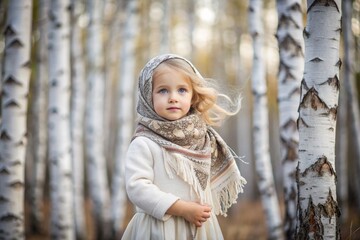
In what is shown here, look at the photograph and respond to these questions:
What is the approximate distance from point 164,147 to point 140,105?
1.15 feet

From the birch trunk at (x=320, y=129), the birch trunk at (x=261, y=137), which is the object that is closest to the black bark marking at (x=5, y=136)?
the birch trunk at (x=320, y=129)

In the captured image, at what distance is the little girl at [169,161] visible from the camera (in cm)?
226

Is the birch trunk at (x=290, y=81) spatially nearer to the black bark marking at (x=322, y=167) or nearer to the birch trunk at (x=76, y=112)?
the black bark marking at (x=322, y=167)

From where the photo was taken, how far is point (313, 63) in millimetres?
2543

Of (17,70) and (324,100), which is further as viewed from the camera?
(17,70)

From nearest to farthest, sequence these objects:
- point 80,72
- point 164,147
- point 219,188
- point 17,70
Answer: point 164,147, point 219,188, point 17,70, point 80,72

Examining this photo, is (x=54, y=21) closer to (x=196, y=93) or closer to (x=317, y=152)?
(x=196, y=93)

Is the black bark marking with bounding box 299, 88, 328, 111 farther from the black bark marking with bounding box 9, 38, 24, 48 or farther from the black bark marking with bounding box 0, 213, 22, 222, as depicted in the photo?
the black bark marking with bounding box 0, 213, 22, 222

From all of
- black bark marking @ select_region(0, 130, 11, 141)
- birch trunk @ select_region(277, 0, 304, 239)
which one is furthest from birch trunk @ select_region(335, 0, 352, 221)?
black bark marking @ select_region(0, 130, 11, 141)

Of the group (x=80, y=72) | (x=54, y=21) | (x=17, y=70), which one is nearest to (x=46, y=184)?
A: (x=80, y=72)

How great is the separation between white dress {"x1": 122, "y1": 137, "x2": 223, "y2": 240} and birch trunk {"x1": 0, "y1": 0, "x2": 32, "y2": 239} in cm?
198

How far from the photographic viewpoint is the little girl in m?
2.26

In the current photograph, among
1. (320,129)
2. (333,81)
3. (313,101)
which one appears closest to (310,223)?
(320,129)

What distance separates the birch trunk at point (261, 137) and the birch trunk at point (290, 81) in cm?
101
